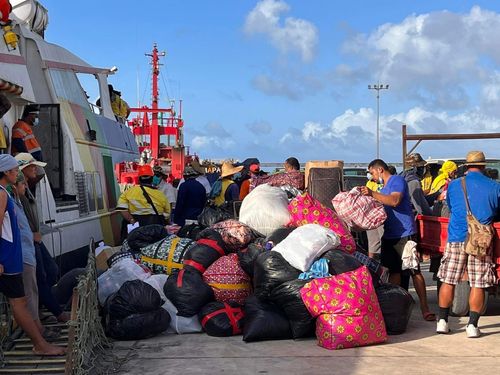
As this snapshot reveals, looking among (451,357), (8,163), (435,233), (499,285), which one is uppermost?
(8,163)

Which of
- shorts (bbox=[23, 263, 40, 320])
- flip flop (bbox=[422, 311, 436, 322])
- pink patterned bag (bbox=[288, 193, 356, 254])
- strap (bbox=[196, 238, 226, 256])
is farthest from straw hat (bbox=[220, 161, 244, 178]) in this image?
shorts (bbox=[23, 263, 40, 320])

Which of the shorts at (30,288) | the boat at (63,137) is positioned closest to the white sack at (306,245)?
the shorts at (30,288)

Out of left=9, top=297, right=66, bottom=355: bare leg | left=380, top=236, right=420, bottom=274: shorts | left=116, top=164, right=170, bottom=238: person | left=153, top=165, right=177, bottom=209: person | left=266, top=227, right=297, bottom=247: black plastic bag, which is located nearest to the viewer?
left=9, top=297, right=66, bottom=355: bare leg

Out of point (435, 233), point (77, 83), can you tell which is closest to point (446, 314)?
point (435, 233)

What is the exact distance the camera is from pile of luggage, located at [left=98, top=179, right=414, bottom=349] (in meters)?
5.83

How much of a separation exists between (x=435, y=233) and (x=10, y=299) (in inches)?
178

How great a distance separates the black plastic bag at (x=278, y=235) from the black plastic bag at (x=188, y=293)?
0.89 metres

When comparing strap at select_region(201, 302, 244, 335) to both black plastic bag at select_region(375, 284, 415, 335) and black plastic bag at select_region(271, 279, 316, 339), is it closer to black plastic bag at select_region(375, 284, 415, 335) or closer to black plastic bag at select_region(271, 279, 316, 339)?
black plastic bag at select_region(271, 279, 316, 339)

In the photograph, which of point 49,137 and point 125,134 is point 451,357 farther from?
point 125,134

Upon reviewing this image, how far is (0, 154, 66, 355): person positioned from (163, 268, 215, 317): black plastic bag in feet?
4.72

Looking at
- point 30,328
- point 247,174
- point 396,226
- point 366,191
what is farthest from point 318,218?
point 247,174

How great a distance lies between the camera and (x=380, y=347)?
230 inches

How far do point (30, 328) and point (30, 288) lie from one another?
0.39 m

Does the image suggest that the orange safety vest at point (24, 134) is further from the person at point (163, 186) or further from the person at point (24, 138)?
the person at point (163, 186)
